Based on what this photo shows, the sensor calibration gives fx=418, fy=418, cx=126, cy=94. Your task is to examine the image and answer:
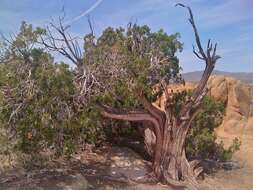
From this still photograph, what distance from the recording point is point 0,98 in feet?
26.3

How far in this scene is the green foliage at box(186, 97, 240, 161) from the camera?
11.8 metres

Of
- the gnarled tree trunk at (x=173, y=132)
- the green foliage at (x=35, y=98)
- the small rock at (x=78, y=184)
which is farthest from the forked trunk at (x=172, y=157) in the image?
the green foliage at (x=35, y=98)

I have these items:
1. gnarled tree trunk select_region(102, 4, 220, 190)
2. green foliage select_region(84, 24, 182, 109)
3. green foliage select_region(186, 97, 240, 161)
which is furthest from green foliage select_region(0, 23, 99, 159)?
green foliage select_region(186, 97, 240, 161)

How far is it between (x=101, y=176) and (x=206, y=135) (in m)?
3.46

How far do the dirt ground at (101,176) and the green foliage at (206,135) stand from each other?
2.05 feet

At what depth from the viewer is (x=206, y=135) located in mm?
11828

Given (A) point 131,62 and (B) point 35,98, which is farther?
(A) point 131,62

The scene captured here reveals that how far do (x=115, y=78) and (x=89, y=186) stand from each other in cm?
249

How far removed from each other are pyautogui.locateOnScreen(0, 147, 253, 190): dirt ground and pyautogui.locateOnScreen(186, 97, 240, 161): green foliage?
2.05ft

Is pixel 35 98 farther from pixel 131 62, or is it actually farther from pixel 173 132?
pixel 173 132

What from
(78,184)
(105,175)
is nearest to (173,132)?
(105,175)

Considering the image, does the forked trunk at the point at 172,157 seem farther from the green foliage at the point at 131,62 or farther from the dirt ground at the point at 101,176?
the green foliage at the point at 131,62

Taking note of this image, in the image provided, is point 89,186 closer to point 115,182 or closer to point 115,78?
point 115,182

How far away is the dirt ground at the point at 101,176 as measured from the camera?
9.04m
